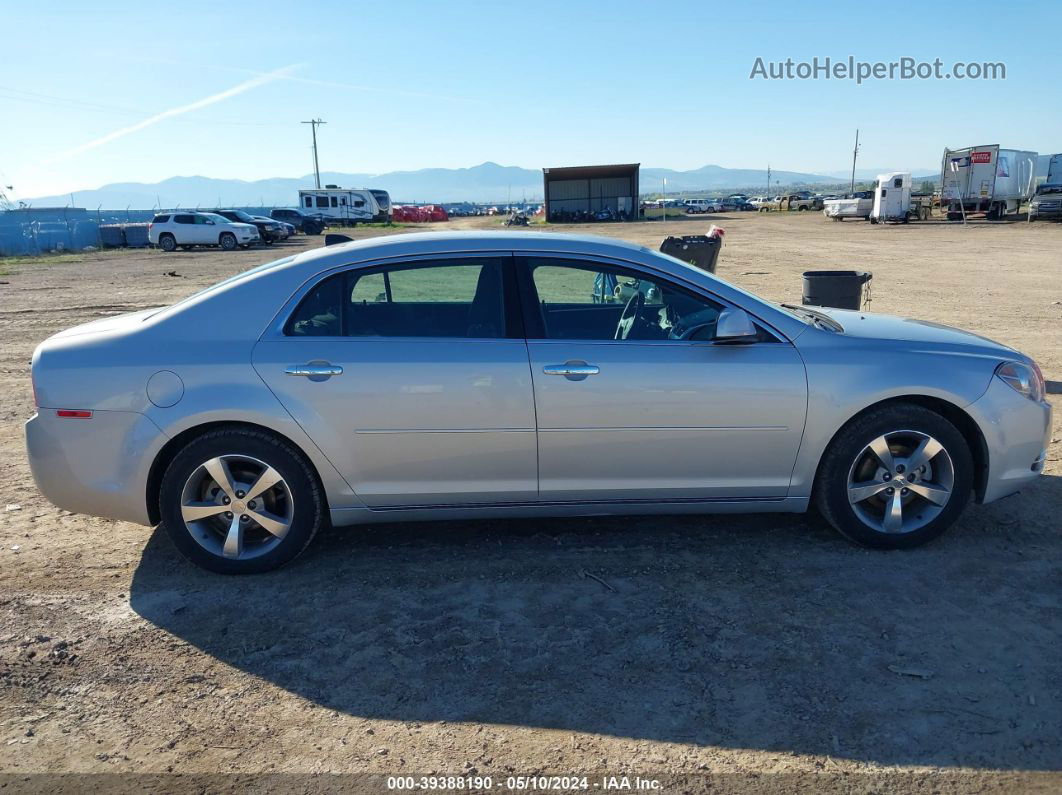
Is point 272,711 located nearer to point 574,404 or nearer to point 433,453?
point 433,453

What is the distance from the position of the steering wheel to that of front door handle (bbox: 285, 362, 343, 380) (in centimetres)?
140

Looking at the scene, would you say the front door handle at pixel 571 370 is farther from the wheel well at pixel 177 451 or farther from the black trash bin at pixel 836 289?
the black trash bin at pixel 836 289

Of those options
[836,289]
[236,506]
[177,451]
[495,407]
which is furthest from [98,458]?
[836,289]

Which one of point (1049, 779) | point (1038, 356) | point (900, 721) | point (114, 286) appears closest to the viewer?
point (1049, 779)

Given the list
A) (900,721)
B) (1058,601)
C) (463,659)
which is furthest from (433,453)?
(1058,601)

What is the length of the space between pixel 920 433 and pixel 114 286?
19.3 meters

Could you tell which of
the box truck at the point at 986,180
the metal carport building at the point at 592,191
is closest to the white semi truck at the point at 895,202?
the box truck at the point at 986,180

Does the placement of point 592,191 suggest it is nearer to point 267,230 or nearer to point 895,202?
point 895,202

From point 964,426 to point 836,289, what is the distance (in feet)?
11.3

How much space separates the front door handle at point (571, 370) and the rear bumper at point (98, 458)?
1.89 metres

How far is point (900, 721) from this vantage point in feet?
9.21

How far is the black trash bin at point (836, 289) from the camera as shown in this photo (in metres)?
7.31

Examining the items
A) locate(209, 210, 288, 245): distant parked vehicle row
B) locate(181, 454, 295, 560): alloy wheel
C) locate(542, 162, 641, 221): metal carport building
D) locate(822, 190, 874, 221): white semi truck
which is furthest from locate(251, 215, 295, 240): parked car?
locate(181, 454, 295, 560): alloy wheel

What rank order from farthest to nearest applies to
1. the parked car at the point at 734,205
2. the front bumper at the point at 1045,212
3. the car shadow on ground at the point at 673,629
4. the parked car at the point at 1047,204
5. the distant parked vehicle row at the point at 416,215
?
1. the parked car at the point at 734,205
2. the distant parked vehicle row at the point at 416,215
3. the front bumper at the point at 1045,212
4. the parked car at the point at 1047,204
5. the car shadow on ground at the point at 673,629
